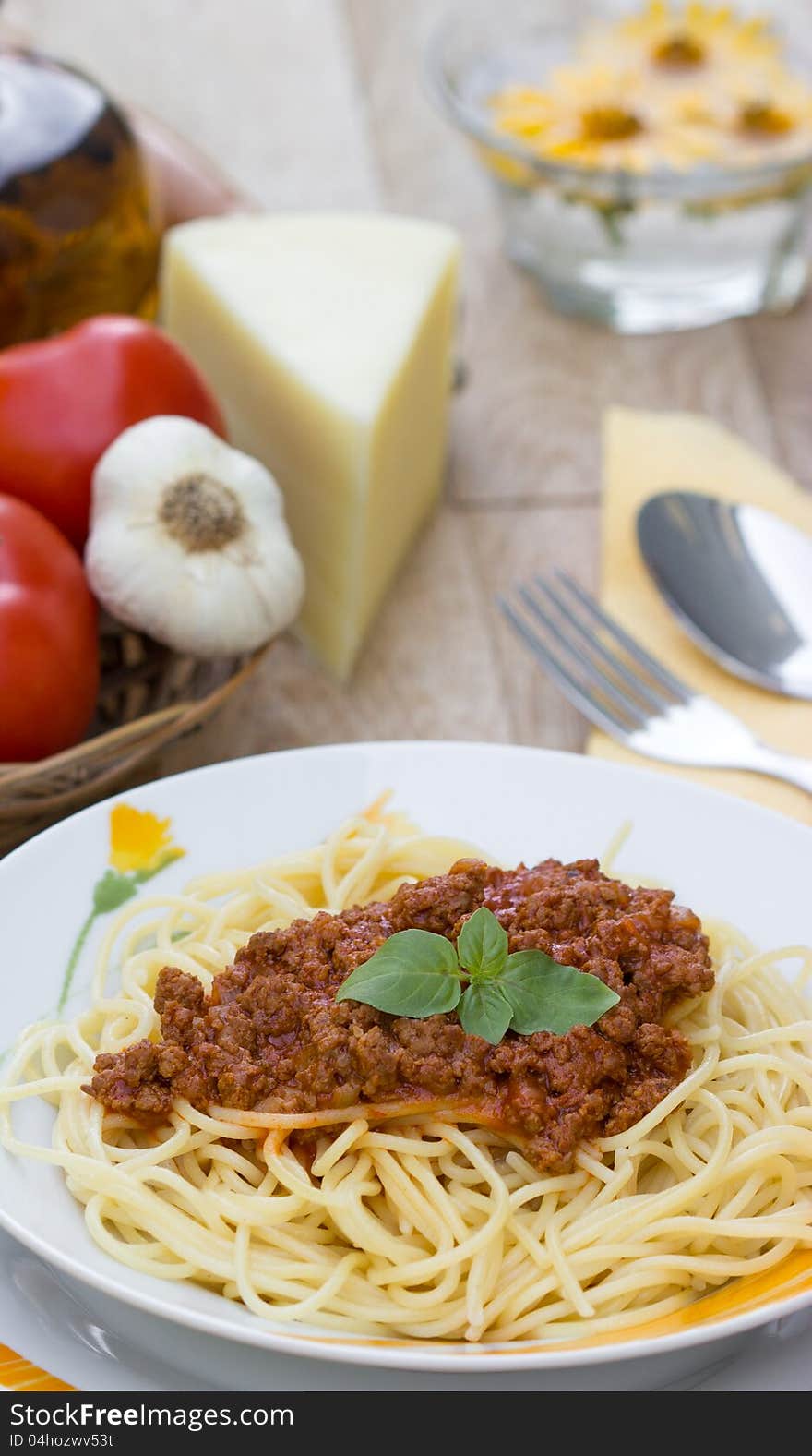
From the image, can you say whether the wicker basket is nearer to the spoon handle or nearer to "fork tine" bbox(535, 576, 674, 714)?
"fork tine" bbox(535, 576, 674, 714)

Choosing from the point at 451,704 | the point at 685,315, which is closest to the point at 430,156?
the point at 685,315

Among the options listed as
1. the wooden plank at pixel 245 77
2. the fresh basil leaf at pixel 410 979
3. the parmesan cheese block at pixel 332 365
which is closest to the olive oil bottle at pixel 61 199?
the parmesan cheese block at pixel 332 365

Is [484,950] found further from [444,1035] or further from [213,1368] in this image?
[213,1368]

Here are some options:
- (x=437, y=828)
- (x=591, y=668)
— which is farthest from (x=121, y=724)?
(x=591, y=668)

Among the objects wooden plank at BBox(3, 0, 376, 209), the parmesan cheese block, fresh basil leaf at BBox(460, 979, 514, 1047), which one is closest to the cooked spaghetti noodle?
fresh basil leaf at BBox(460, 979, 514, 1047)

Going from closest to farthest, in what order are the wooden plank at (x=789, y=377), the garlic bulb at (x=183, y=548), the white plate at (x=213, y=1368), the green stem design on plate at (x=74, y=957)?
1. the white plate at (x=213, y=1368)
2. the green stem design on plate at (x=74, y=957)
3. the garlic bulb at (x=183, y=548)
4. the wooden plank at (x=789, y=377)

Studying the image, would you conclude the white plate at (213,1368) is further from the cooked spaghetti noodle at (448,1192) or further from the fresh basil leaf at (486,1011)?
the fresh basil leaf at (486,1011)

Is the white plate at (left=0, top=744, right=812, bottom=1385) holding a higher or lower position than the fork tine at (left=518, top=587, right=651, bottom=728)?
higher
